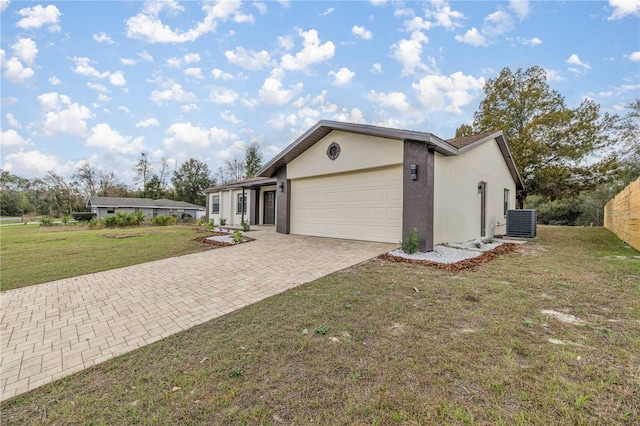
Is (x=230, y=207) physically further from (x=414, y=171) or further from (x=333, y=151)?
(x=414, y=171)

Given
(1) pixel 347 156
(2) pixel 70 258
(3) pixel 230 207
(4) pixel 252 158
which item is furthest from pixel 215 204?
(4) pixel 252 158

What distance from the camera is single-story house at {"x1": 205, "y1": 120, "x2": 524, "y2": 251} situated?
24.3ft

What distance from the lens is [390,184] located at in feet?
27.6

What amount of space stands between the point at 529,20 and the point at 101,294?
14356 millimetres

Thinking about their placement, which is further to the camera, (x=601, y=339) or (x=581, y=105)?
(x=581, y=105)

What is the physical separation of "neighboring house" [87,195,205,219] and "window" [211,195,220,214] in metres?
11.0

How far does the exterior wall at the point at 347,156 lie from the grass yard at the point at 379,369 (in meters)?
5.24

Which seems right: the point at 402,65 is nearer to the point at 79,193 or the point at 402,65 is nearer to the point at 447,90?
the point at 447,90

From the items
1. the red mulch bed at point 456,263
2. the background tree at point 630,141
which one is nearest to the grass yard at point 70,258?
the red mulch bed at point 456,263

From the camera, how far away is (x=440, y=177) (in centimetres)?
788

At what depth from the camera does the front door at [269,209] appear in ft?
55.3

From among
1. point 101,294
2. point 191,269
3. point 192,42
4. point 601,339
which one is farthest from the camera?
point 192,42

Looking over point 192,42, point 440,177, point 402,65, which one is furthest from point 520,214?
point 192,42

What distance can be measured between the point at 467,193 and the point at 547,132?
11.1 metres
